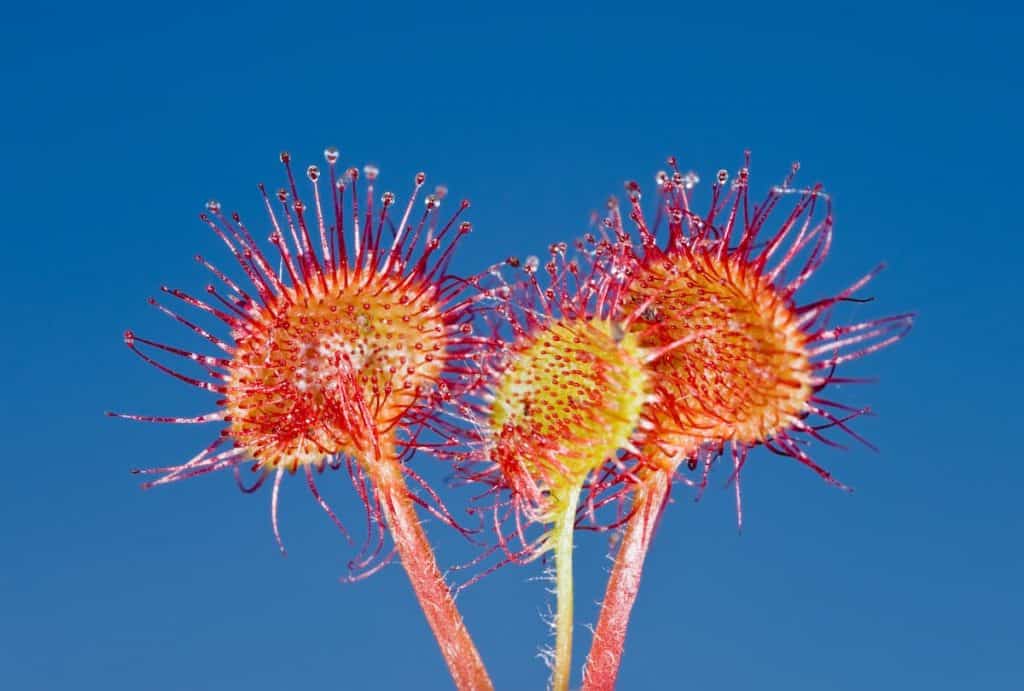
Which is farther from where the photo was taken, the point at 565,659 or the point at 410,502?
the point at 410,502

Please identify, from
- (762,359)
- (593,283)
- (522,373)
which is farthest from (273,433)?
(762,359)

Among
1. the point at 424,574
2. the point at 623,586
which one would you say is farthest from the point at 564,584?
the point at 424,574

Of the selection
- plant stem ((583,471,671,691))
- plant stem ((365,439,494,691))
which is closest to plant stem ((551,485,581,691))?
plant stem ((583,471,671,691))

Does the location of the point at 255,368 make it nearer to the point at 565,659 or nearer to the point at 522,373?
the point at 522,373

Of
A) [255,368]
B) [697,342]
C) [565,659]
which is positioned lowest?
[565,659]

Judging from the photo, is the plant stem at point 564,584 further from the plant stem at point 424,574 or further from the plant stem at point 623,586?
the plant stem at point 424,574

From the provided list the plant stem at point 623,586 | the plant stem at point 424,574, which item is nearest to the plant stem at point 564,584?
the plant stem at point 623,586
